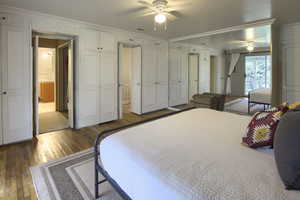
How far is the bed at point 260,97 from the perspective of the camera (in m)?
4.36

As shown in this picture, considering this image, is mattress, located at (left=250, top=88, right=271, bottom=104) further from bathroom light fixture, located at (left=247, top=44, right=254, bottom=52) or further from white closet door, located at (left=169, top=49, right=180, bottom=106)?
white closet door, located at (left=169, top=49, right=180, bottom=106)

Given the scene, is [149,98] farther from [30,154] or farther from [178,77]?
[30,154]

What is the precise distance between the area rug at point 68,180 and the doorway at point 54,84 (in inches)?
61.0

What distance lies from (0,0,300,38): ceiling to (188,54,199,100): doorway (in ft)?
6.22

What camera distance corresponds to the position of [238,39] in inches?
190

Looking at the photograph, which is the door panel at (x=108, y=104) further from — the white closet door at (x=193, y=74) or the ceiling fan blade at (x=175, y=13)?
the white closet door at (x=193, y=74)

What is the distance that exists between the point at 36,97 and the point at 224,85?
4862 millimetres

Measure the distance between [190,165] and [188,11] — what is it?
299 centimetres

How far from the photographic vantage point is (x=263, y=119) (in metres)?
1.46

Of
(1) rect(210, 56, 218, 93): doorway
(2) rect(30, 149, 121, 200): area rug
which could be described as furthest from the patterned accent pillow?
(1) rect(210, 56, 218, 93): doorway

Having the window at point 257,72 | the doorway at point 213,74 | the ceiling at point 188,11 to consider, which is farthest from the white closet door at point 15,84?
the window at point 257,72

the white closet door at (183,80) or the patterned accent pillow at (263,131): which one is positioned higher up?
the white closet door at (183,80)

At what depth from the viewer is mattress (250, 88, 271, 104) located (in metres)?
4.35

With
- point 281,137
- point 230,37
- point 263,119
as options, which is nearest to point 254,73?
point 230,37
